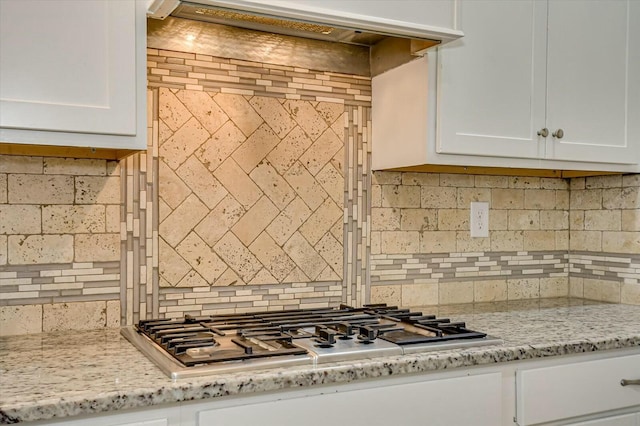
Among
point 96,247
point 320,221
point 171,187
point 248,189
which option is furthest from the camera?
point 320,221

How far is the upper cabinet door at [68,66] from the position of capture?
1.47 meters

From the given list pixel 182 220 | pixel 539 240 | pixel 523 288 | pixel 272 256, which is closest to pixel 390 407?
pixel 272 256

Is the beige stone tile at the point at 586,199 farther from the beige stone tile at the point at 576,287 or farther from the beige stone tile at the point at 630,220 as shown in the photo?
the beige stone tile at the point at 576,287

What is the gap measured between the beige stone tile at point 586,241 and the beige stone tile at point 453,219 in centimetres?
57

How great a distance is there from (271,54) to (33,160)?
836 mm

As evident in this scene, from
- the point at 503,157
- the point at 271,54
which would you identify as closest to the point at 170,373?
the point at 271,54

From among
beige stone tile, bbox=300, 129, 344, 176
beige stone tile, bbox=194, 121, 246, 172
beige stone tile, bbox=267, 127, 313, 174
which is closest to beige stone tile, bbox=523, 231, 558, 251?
beige stone tile, bbox=300, 129, 344, 176

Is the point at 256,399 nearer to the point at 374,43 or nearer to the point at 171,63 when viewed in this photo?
the point at 171,63

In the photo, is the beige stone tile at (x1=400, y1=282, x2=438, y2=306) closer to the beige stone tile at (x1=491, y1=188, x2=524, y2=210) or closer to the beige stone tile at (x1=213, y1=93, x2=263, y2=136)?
the beige stone tile at (x1=491, y1=188, x2=524, y2=210)

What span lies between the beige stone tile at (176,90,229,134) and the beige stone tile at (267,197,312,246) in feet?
1.21

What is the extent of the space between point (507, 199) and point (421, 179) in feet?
1.42

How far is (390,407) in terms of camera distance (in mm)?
1502

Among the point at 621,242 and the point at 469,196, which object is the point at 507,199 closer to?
the point at 469,196

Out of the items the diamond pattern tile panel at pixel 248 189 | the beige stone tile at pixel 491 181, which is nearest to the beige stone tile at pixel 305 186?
the diamond pattern tile panel at pixel 248 189
